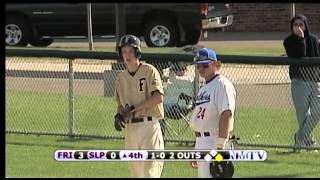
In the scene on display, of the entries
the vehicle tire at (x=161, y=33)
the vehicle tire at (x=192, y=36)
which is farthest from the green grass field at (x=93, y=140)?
the vehicle tire at (x=192, y=36)

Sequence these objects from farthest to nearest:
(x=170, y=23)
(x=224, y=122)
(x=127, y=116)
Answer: (x=170, y=23) < (x=127, y=116) < (x=224, y=122)

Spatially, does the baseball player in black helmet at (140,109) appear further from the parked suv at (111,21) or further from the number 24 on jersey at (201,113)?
the parked suv at (111,21)

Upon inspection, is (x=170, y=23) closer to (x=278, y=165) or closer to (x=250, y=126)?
(x=250, y=126)

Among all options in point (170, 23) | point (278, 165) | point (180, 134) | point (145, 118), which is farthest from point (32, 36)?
point (145, 118)

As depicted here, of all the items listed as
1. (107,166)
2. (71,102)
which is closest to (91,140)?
(71,102)

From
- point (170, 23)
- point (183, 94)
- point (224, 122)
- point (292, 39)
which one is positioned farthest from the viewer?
point (170, 23)

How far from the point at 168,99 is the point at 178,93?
22 centimetres

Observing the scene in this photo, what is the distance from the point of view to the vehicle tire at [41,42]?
22.5m

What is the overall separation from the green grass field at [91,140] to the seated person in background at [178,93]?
0.33m

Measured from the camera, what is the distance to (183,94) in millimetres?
11305

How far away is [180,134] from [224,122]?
4.62 meters

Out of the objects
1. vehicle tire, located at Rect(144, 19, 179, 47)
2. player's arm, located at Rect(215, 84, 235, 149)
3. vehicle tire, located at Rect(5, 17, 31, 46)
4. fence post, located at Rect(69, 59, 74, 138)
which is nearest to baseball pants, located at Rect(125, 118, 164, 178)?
player's arm, located at Rect(215, 84, 235, 149)

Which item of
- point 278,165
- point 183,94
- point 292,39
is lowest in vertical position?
point 278,165

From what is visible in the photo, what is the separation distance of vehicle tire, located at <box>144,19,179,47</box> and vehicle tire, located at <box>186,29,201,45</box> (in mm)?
620
